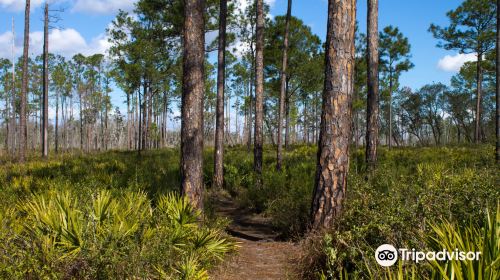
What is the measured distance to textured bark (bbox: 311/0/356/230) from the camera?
19.5ft

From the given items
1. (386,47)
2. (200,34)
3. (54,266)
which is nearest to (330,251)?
(54,266)

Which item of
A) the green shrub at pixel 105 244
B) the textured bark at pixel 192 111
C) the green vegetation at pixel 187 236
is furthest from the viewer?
the textured bark at pixel 192 111

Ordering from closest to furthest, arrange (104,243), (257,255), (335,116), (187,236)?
(104,243) → (187,236) → (335,116) → (257,255)

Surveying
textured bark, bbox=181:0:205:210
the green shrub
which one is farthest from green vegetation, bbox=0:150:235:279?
textured bark, bbox=181:0:205:210

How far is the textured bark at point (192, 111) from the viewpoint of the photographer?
22.8ft

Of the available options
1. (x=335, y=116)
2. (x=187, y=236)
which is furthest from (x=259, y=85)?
(x=187, y=236)

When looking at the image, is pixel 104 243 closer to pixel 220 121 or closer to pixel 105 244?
pixel 105 244

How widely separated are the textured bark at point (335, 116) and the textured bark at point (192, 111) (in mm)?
Answer: 2379

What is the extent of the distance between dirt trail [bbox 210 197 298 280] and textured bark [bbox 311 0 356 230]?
0.92 meters

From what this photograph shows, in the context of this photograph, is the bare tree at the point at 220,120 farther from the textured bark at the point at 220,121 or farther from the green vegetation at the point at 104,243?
the green vegetation at the point at 104,243

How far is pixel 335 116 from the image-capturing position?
6.02m

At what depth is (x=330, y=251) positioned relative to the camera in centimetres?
435

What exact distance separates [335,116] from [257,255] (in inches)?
115

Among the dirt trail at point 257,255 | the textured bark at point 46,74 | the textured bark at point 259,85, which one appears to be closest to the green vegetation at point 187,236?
the dirt trail at point 257,255
